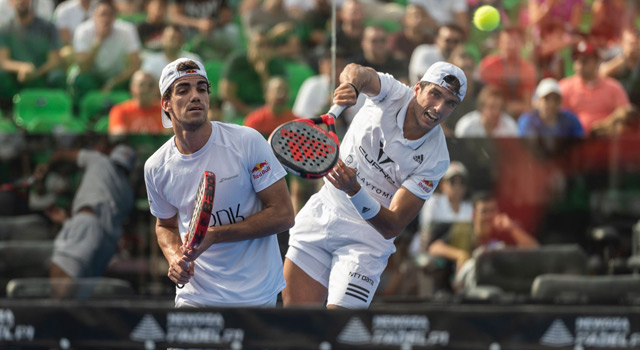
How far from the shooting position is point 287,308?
191 inches

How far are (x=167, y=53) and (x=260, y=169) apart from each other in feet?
13.6

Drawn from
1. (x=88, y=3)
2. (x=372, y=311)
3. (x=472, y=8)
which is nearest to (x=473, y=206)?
(x=472, y=8)

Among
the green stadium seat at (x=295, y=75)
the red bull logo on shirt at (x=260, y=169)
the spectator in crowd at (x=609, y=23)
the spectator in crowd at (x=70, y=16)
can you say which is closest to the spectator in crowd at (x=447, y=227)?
the green stadium seat at (x=295, y=75)

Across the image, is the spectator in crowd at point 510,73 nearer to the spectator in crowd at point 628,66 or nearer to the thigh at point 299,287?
the spectator in crowd at point 628,66

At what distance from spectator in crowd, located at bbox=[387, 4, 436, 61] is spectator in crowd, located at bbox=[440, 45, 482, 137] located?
0.25 metres

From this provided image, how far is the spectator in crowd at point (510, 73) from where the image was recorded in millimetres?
7422

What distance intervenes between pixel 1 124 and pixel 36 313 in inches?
121

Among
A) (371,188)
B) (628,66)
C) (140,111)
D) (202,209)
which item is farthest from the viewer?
(628,66)

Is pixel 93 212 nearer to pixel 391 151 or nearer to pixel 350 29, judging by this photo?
pixel 350 29

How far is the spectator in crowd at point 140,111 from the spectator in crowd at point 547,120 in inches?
106

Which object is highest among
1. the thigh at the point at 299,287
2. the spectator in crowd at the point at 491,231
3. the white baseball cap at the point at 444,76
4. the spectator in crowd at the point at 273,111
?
the white baseball cap at the point at 444,76

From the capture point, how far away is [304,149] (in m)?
4.23

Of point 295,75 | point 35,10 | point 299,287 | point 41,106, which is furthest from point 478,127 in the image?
point 35,10

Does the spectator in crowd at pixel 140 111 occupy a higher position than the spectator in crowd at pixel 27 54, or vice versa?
the spectator in crowd at pixel 27 54
